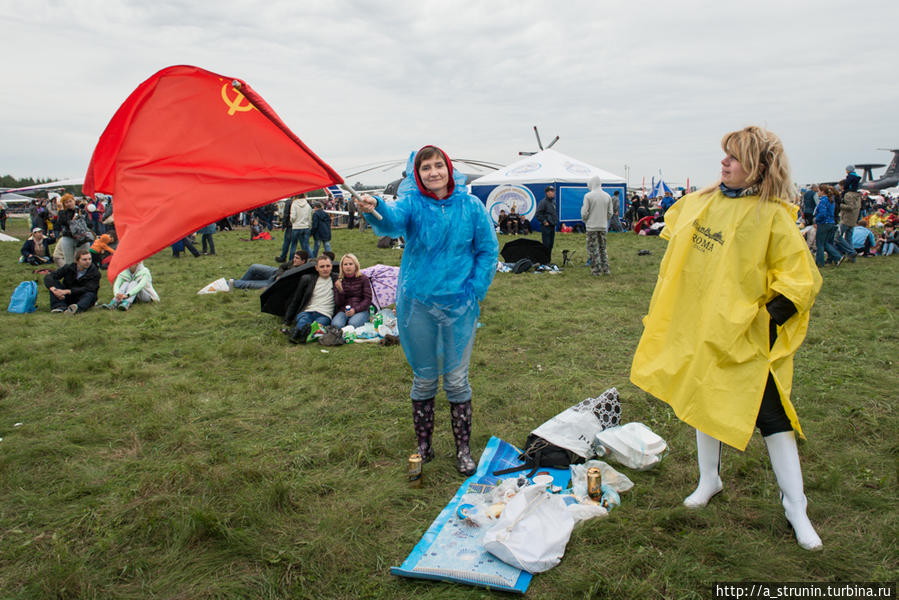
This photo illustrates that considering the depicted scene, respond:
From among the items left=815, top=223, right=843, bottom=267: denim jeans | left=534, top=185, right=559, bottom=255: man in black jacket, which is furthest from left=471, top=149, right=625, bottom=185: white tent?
left=815, top=223, right=843, bottom=267: denim jeans

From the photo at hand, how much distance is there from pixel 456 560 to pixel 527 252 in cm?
1060

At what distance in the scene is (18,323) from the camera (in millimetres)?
8000

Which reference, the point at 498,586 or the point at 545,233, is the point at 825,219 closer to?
the point at 545,233

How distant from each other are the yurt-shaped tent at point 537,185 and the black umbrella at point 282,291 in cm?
1511

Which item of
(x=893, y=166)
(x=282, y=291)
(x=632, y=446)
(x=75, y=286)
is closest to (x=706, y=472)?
(x=632, y=446)

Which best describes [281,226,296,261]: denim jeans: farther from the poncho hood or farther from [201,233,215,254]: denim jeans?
the poncho hood

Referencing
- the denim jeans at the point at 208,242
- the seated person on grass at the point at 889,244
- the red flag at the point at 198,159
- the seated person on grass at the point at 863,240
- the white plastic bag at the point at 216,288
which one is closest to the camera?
the red flag at the point at 198,159

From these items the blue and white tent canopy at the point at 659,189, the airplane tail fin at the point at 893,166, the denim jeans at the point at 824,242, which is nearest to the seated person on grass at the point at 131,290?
the denim jeans at the point at 824,242

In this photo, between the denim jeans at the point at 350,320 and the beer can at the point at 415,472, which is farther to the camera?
the denim jeans at the point at 350,320

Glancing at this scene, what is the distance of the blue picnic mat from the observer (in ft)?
8.38

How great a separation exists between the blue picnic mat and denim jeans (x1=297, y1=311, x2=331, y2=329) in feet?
13.8

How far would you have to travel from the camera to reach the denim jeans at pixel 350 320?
712 cm

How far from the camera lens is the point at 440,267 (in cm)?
329

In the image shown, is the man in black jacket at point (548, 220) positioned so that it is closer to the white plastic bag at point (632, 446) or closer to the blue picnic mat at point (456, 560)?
the white plastic bag at point (632, 446)
